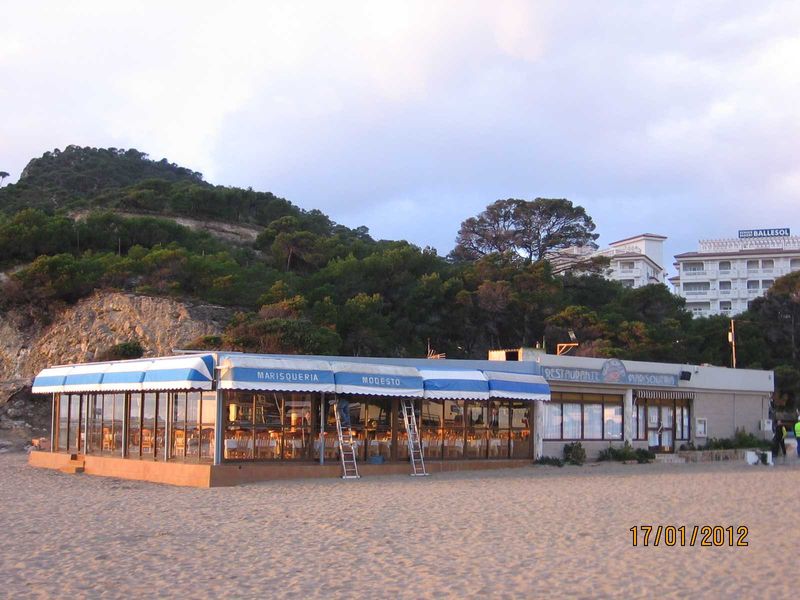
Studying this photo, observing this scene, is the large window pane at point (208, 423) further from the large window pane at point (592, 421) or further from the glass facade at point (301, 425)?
the large window pane at point (592, 421)

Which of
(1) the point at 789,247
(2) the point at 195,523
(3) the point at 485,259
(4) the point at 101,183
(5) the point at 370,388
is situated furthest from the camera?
(1) the point at 789,247

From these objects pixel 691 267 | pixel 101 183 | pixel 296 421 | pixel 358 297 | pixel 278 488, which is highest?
pixel 101 183

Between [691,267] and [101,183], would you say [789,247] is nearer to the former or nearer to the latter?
[691,267]

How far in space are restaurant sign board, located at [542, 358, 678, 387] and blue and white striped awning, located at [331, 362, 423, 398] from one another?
530 cm

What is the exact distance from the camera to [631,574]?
9.68 meters

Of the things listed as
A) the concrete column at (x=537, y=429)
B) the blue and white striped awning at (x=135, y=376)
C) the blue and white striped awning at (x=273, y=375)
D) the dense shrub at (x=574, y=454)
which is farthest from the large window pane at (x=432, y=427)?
the blue and white striped awning at (x=135, y=376)

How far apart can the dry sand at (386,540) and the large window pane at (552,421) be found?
5.88 meters

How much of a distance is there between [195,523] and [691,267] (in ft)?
318

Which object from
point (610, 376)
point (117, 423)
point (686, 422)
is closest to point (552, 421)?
point (610, 376)

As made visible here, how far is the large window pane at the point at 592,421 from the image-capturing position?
2697 centimetres

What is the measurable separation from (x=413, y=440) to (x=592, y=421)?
744 centimetres

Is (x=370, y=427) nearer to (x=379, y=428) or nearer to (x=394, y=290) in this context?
(x=379, y=428)

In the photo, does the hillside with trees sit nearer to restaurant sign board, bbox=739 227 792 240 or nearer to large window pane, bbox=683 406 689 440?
large window pane, bbox=683 406 689 440

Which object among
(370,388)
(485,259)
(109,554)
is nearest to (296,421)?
(370,388)
